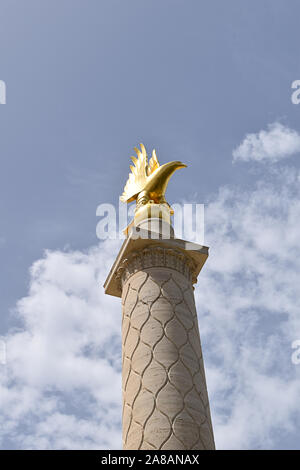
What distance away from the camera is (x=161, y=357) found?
954 cm

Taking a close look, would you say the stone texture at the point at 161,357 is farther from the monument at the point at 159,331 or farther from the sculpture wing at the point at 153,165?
the sculpture wing at the point at 153,165

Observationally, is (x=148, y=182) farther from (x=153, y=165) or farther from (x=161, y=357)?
(x=161, y=357)

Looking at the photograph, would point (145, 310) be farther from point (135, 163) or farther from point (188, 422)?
point (135, 163)

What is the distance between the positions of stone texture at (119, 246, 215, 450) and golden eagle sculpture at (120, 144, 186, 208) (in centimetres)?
183

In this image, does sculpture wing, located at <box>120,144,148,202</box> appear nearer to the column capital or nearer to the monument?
the monument

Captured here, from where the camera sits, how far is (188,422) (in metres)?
8.88

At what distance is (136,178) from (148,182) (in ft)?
1.67

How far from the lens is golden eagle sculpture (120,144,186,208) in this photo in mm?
12703

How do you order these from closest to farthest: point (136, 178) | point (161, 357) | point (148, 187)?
point (161, 357) < point (148, 187) < point (136, 178)

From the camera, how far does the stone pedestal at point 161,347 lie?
885cm

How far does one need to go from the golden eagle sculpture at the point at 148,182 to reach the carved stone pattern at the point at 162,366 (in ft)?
6.35

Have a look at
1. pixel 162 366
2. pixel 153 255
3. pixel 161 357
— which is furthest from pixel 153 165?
pixel 162 366
